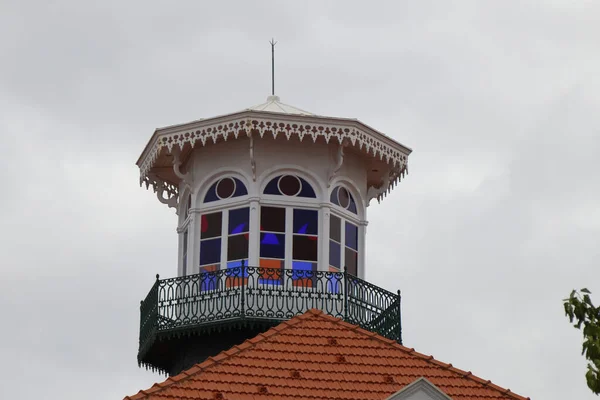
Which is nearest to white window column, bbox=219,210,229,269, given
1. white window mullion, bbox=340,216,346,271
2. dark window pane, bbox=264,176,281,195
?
dark window pane, bbox=264,176,281,195

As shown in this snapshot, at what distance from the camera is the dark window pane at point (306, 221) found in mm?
35031

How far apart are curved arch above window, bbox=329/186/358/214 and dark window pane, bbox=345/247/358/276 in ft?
3.12

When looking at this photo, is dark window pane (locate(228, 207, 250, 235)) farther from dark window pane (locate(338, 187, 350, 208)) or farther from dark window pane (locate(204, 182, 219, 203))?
dark window pane (locate(338, 187, 350, 208))

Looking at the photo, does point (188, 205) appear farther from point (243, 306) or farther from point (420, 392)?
point (420, 392)

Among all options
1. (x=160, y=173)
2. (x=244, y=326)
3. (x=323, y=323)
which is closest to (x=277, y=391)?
(x=323, y=323)

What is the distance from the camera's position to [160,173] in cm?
3741

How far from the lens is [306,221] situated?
115 ft

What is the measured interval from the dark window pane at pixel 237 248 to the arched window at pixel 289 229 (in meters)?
0.33

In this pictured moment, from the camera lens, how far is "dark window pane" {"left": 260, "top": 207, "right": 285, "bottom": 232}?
34812 mm

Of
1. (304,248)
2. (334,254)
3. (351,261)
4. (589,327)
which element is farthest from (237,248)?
(589,327)

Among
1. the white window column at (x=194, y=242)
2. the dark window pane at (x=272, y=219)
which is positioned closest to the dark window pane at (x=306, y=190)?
the dark window pane at (x=272, y=219)

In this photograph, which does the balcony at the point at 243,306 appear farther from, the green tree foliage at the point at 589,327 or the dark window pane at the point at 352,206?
the green tree foliage at the point at 589,327

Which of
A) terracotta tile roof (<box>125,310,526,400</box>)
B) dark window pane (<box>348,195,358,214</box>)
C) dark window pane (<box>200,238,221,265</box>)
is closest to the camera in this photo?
terracotta tile roof (<box>125,310,526,400</box>)

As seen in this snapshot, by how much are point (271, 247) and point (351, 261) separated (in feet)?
6.59
